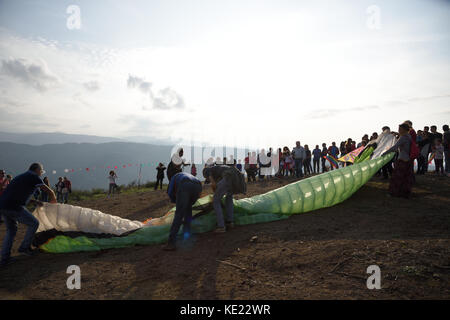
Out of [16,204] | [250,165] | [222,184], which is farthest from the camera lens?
[250,165]

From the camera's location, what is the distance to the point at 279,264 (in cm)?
409

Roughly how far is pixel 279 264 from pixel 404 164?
16.4 feet

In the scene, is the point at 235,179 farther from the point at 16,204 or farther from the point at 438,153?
the point at 438,153

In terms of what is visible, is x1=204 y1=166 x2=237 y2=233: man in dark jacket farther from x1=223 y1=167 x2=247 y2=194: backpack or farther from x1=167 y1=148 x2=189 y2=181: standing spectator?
x1=167 y1=148 x2=189 y2=181: standing spectator

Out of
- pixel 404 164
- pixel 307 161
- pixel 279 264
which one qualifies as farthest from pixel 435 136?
pixel 279 264

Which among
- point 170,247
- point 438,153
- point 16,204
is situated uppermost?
point 438,153

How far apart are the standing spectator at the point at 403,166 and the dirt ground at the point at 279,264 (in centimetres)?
80

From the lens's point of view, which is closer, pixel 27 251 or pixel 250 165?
pixel 27 251

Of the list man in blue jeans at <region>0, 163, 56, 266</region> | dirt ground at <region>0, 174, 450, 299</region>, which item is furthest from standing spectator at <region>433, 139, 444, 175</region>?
man in blue jeans at <region>0, 163, 56, 266</region>

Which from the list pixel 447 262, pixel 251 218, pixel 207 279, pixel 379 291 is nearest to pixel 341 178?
pixel 251 218

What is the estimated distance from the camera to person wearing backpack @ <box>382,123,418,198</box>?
6883mm

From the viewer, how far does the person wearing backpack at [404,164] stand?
6883 mm
